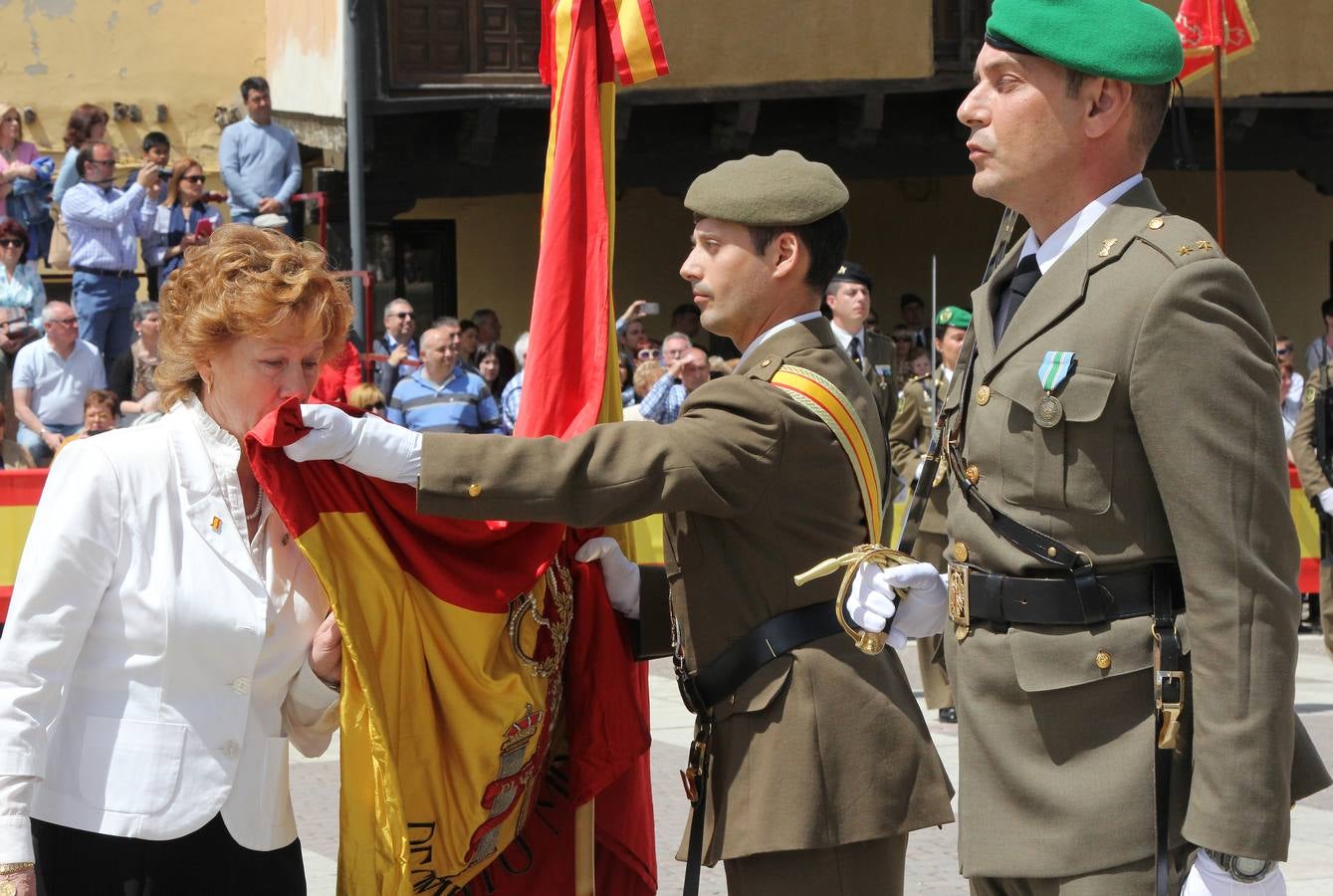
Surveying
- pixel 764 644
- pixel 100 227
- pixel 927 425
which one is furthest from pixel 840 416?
pixel 100 227

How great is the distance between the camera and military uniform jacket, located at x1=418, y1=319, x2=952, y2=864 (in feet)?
10.6

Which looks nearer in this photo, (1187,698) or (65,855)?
(1187,698)

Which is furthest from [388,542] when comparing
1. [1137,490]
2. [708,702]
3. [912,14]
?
[912,14]

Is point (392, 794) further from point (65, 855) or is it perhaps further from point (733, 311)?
point (733, 311)

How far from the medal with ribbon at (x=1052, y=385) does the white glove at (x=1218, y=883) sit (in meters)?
0.67

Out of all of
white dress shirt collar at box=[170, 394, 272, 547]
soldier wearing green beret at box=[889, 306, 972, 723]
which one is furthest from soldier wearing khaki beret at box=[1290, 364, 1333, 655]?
white dress shirt collar at box=[170, 394, 272, 547]

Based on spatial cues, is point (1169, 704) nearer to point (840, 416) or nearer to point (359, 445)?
point (840, 416)

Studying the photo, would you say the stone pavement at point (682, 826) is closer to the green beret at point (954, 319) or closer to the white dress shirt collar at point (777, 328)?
the white dress shirt collar at point (777, 328)

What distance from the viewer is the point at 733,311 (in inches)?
143

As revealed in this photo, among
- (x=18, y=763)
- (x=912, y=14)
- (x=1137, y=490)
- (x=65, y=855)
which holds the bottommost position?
(x=65, y=855)

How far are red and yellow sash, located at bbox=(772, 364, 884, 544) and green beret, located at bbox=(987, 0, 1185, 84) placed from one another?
810 mm

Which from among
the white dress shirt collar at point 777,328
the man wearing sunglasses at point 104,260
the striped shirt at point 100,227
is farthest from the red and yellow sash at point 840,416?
the striped shirt at point 100,227

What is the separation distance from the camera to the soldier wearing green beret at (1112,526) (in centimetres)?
267

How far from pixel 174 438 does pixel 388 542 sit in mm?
446
